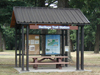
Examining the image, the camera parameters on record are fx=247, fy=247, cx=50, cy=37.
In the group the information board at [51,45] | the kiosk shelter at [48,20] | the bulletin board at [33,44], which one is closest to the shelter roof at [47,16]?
the kiosk shelter at [48,20]

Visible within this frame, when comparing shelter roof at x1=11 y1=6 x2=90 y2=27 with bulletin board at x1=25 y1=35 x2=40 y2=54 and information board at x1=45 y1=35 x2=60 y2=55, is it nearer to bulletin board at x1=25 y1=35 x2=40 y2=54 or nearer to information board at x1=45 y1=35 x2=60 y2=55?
bulletin board at x1=25 y1=35 x2=40 y2=54

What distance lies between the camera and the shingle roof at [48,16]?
43.2ft

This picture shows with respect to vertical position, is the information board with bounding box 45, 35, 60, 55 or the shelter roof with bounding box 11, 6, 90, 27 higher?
the shelter roof with bounding box 11, 6, 90, 27

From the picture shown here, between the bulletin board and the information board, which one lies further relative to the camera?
the information board

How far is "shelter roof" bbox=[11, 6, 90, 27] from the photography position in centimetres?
1316

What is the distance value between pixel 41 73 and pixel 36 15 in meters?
3.42

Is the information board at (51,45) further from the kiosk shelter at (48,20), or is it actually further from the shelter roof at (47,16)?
the shelter roof at (47,16)

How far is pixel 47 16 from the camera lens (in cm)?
1394

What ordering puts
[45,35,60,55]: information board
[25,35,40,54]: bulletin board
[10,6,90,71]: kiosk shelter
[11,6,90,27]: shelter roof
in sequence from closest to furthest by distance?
[10,6,90,71]: kiosk shelter, [11,6,90,27]: shelter roof, [25,35,40,54]: bulletin board, [45,35,60,55]: information board

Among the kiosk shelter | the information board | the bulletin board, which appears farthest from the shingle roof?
the information board

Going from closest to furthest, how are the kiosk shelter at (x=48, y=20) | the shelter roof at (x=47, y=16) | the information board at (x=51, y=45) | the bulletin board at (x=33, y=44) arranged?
the kiosk shelter at (x=48, y=20) → the shelter roof at (x=47, y=16) → the bulletin board at (x=33, y=44) → the information board at (x=51, y=45)

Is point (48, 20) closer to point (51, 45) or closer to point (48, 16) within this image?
point (48, 16)

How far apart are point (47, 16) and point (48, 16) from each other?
0.06m

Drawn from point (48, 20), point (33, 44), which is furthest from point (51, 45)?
point (48, 20)
